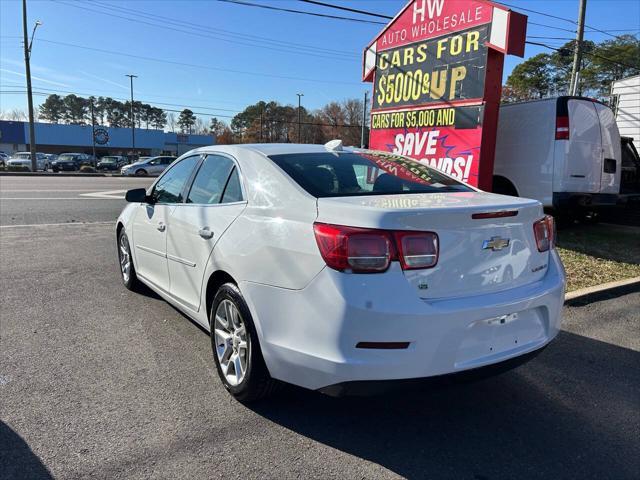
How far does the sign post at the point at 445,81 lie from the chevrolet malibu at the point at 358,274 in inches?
175

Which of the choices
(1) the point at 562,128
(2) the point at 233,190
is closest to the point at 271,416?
(2) the point at 233,190

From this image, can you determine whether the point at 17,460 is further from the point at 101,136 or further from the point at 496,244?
the point at 101,136

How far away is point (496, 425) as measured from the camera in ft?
9.64

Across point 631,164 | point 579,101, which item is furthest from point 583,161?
point 631,164

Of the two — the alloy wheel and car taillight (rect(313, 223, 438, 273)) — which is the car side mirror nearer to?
the alloy wheel

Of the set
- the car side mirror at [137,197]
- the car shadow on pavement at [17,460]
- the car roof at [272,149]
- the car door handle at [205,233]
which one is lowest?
the car shadow on pavement at [17,460]

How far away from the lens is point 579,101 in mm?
8023

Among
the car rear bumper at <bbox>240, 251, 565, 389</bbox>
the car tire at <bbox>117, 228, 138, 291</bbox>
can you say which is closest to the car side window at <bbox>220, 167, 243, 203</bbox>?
the car rear bumper at <bbox>240, 251, 565, 389</bbox>

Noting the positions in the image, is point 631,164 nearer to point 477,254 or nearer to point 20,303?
point 477,254

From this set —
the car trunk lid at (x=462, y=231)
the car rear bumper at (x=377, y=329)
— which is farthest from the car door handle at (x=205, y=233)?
the car trunk lid at (x=462, y=231)

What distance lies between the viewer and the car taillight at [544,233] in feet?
9.68

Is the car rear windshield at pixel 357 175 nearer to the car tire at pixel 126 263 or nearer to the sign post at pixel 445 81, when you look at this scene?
the car tire at pixel 126 263

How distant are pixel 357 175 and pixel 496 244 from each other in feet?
3.51

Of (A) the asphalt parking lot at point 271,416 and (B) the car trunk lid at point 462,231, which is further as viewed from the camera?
(A) the asphalt parking lot at point 271,416
